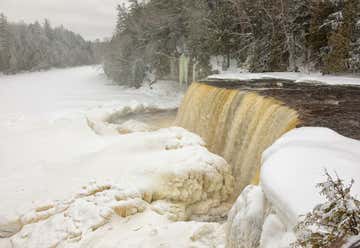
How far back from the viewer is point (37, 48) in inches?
1874

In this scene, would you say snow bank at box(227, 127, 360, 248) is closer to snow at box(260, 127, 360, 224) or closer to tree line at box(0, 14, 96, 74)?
snow at box(260, 127, 360, 224)

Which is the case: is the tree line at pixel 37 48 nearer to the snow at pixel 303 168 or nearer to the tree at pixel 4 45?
the tree at pixel 4 45

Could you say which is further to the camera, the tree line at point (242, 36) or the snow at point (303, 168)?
the tree line at point (242, 36)

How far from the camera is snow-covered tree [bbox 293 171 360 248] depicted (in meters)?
1.38

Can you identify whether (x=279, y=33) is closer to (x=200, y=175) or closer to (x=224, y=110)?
(x=224, y=110)

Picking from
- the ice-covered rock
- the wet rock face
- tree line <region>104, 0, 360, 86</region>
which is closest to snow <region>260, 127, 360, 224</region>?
the ice-covered rock

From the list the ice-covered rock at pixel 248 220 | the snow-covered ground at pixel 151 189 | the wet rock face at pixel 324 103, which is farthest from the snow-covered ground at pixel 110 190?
the wet rock face at pixel 324 103

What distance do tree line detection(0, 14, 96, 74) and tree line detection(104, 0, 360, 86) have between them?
81.0ft

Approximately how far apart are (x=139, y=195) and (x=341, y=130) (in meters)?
3.27

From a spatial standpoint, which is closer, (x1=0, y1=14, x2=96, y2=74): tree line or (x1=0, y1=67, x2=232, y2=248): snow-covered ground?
(x1=0, y1=67, x2=232, y2=248): snow-covered ground

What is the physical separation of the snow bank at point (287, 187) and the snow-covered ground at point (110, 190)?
3.15ft

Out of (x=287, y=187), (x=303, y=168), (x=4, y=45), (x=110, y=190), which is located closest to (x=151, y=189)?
(x=110, y=190)

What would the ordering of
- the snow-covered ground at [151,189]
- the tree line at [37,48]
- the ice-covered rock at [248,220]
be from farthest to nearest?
the tree line at [37,48] < the ice-covered rock at [248,220] < the snow-covered ground at [151,189]

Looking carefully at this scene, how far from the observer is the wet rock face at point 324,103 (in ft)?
13.9
